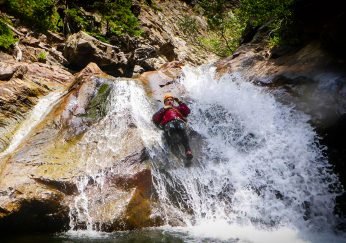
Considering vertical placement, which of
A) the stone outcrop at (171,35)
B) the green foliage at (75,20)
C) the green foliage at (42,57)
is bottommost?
the green foliage at (42,57)

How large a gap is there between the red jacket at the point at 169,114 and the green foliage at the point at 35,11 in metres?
13.2

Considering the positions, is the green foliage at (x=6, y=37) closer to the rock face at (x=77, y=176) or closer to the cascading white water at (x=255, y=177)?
the rock face at (x=77, y=176)

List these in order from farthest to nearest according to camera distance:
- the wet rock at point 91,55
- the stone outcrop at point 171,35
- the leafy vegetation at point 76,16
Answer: the stone outcrop at point 171,35 → the leafy vegetation at point 76,16 → the wet rock at point 91,55

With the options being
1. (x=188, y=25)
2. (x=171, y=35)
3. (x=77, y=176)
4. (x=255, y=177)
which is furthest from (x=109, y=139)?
(x=188, y=25)

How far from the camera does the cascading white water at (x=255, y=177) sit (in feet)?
26.9

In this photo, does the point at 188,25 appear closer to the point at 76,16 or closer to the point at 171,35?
the point at 171,35

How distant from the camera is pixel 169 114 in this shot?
1062 cm

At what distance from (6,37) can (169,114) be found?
10.4 metres

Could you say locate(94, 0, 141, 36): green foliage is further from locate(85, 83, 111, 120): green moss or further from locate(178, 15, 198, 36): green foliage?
locate(178, 15, 198, 36): green foliage

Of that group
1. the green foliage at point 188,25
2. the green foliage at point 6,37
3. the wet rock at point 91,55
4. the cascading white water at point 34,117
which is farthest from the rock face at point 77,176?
the green foliage at point 188,25

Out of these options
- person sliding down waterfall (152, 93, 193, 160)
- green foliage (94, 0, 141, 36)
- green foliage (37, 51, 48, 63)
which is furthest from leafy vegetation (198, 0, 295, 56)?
green foliage (37, 51, 48, 63)

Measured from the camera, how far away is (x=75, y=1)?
25.3 metres

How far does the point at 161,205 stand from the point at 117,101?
4.75m

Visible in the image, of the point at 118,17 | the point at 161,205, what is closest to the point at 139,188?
the point at 161,205
